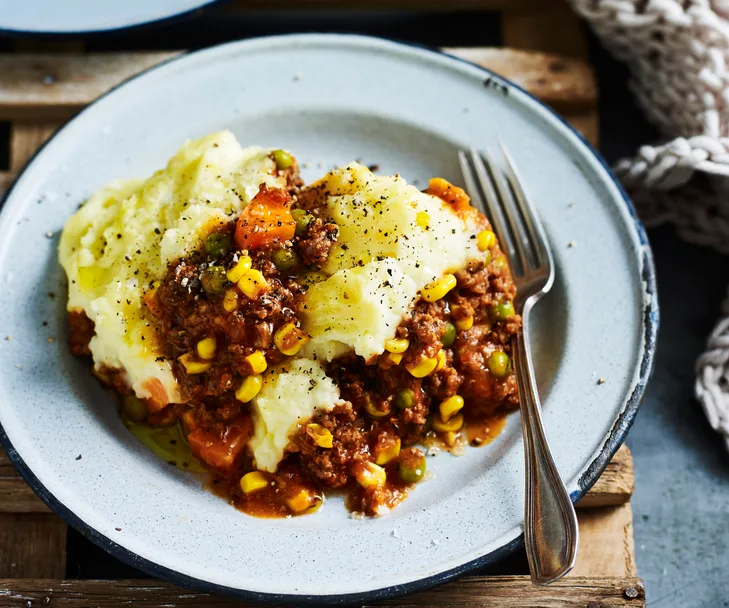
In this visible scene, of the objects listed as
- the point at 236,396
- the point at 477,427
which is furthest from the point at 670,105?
the point at 236,396

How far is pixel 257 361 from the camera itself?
4.02 metres

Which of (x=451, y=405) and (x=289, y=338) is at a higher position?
(x=289, y=338)

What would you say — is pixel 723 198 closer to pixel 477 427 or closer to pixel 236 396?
pixel 477 427

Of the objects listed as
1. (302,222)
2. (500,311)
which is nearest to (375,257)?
(302,222)

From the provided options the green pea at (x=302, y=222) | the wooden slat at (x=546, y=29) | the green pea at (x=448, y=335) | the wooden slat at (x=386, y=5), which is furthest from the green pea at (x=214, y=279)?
the wooden slat at (x=546, y=29)

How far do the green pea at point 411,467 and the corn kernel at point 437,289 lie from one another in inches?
32.7

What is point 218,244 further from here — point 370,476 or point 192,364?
point 370,476

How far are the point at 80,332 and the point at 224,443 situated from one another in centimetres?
105

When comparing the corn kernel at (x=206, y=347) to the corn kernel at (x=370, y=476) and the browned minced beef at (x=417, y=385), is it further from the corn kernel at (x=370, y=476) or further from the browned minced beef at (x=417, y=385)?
the corn kernel at (x=370, y=476)

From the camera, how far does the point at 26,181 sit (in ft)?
15.7

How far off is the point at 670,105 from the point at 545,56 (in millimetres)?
891

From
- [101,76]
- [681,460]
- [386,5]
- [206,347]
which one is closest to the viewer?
[206,347]

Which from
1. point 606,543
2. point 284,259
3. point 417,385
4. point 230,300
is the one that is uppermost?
point 284,259

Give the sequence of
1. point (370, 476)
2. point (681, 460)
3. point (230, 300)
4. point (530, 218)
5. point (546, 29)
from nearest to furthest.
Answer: point (230, 300), point (370, 476), point (530, 218), point (681, 460), point (546, 29)
